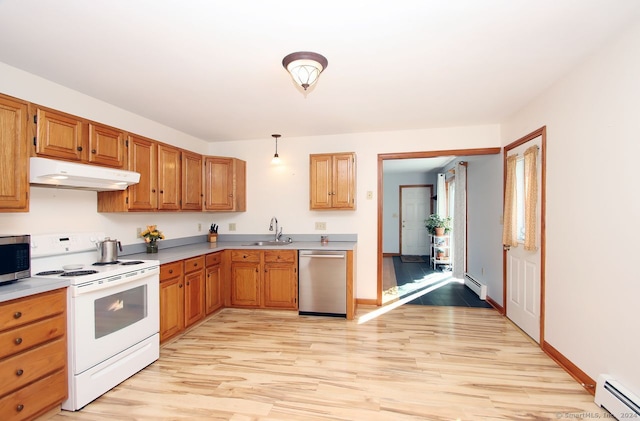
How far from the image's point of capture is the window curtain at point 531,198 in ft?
9.48

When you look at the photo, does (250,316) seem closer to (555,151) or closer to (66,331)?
(66,331)

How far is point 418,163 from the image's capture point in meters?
6.83

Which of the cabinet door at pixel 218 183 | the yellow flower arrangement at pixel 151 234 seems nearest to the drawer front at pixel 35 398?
the yellow flower arrangement at pixel 151 234

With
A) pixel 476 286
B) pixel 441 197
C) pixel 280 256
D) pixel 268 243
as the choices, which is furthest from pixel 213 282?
pixel 441 197

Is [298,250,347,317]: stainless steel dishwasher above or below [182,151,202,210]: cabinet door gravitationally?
below

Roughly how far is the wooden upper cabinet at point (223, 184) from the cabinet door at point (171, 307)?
130 cm

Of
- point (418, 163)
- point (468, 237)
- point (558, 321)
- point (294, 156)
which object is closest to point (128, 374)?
point (294, 156)

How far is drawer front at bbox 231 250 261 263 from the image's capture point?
383 cm

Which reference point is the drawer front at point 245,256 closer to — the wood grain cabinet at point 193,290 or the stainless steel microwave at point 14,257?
the wood grain cabinet at point 193,290

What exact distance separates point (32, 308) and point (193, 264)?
152 centimetres

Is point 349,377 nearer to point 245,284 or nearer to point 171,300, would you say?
point 171,300

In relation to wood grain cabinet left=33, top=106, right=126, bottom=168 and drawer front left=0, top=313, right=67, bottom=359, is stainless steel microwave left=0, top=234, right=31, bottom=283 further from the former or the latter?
wood grain cabinet left=33, top=106, right=126, bottom=168

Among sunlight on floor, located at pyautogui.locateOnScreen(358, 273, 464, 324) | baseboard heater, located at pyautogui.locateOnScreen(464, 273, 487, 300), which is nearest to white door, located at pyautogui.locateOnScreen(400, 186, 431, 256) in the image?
sunlight on floor, located at pyautogui.locateOnScreen(358, 273, 464, 324)

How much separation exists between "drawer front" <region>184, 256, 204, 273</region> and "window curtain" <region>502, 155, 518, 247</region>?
137 inches
